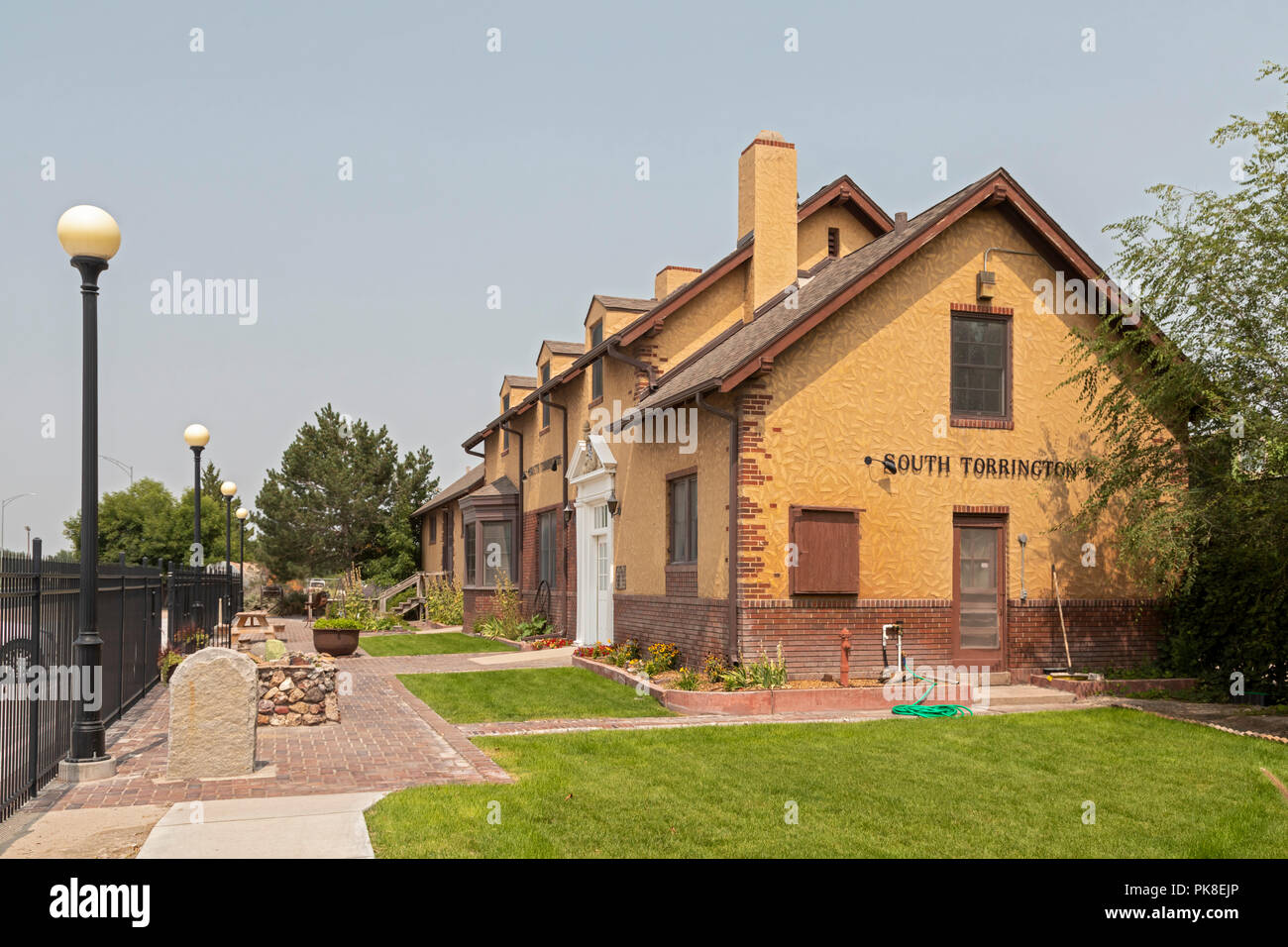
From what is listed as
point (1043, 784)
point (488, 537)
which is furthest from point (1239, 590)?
point (488, 537)

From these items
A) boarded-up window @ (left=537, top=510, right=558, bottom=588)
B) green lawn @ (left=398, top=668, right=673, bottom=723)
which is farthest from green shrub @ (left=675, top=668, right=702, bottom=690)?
boarded-up window @ (left=537, top=510, right=558, bottom=588)

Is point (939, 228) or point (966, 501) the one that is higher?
point (939, 228)

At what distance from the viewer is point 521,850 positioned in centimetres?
693

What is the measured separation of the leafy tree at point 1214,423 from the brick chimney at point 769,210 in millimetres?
5357

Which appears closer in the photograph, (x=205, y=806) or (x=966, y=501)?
(x=205, y=806)

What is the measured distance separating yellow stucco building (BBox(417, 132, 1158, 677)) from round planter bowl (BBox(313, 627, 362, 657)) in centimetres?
666

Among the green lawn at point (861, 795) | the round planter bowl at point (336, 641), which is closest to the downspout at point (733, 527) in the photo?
the green lawn at point (861, 795)

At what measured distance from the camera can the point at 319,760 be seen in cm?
1038

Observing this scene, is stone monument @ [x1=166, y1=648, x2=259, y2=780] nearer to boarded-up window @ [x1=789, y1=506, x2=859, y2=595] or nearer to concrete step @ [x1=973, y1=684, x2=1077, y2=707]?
boarded-up window @ [x1=789, y1=506, x2=859, y2=595]

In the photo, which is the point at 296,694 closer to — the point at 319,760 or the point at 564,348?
the point at 319,760

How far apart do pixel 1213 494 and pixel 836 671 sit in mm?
5319

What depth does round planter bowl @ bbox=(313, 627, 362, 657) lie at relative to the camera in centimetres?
2195

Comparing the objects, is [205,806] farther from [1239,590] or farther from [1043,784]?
[1239,590]

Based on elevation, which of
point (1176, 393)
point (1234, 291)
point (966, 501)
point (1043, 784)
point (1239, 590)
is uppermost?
point (1234, 291)
